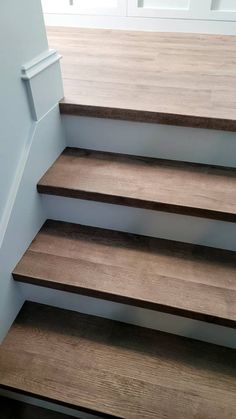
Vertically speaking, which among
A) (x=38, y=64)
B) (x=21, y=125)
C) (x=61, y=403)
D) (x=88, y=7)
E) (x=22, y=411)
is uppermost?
(x=88, y=7)

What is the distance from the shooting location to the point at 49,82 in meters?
1.11

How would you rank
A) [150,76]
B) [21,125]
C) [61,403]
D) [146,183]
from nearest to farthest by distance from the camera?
[61,403], [21,125], [146,183], [150,76]

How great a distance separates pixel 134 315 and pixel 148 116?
665mm

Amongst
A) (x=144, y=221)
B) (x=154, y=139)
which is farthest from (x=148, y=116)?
(x=144, y=221)

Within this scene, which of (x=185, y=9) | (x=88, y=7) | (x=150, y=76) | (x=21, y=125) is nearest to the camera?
(x=21, y=125)

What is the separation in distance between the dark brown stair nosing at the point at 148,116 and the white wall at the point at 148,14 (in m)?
1.12

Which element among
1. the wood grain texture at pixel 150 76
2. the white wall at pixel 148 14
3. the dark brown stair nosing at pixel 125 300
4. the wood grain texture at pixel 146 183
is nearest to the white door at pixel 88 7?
the white wall at pixel 148 14

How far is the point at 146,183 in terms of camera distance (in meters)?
1.12

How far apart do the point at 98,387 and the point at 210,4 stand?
1.96m

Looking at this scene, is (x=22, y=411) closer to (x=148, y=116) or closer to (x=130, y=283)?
(x=130, y=283)

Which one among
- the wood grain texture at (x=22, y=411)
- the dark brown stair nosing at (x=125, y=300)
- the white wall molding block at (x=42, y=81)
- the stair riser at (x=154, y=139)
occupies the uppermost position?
the white wall molding block at (x=42, y=81)

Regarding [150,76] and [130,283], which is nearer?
[130,283]

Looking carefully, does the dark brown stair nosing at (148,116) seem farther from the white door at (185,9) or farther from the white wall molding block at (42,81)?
the white door at (185,9)

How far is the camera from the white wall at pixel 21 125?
91 centimetres
